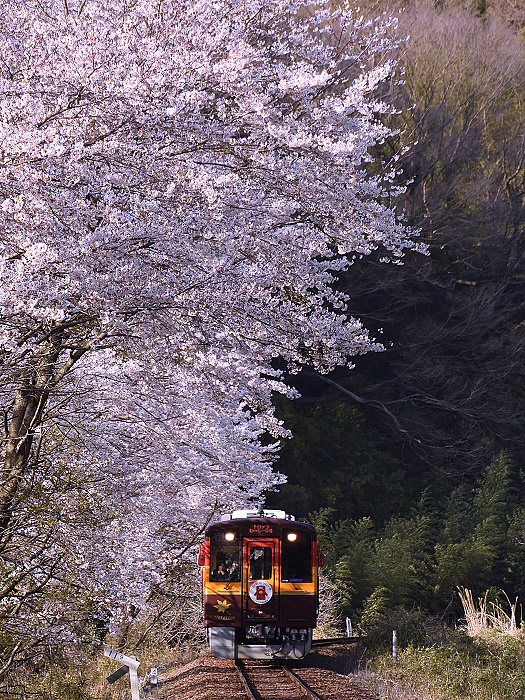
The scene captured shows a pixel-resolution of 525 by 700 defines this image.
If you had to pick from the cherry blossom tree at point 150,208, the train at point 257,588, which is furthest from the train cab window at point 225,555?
the cherry blossom tree at point 150,208

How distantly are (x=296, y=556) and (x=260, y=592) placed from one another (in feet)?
2.58

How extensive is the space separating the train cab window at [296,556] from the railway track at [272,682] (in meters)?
1.40

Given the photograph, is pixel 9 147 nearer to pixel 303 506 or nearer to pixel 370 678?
pixel 370 678

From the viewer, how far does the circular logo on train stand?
14.2 m

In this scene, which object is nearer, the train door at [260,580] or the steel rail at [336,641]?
the train door at [260,580]

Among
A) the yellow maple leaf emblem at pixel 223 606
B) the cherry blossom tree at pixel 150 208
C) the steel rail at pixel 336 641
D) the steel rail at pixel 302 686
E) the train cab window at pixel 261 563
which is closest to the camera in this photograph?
the cherry blossom tree at pixel 150 208

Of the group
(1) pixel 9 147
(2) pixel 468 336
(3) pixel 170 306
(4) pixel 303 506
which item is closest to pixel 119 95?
(1) pixel 9 147

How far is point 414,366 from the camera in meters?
34.1

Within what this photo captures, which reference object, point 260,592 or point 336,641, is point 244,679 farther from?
point 336,641

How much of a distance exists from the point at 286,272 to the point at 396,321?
24832 millimetres

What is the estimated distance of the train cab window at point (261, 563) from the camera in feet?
46.9

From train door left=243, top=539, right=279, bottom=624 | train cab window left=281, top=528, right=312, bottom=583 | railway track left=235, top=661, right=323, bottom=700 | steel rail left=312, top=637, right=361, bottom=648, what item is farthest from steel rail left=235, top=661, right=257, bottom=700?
steel rail left=312, top=637, right=361, bottom=648

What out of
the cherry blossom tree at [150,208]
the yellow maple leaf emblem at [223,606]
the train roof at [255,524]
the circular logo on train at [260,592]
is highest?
the cherry blossom tree at [150,208]

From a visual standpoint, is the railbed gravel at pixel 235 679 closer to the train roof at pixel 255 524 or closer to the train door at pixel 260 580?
the train door at pixel 260 580
